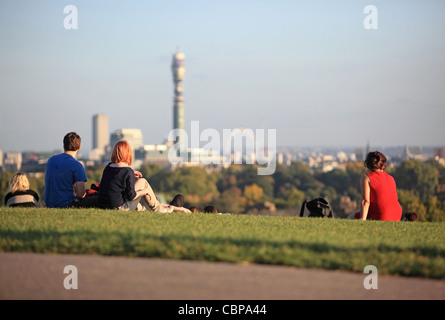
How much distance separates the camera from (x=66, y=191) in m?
12.1

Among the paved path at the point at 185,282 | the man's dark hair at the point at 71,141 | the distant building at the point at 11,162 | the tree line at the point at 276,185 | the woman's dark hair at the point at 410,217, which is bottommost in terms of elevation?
the tree line at the point at 276,185

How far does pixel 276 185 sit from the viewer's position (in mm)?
163750

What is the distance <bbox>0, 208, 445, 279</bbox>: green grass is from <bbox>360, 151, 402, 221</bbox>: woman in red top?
1.47 metres

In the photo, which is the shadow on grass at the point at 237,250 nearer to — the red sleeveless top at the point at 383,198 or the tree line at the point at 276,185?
the red sleeveless top at the point at 383,198

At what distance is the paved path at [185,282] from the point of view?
6.14m

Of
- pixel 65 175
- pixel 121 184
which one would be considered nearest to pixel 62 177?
pixel 65 175

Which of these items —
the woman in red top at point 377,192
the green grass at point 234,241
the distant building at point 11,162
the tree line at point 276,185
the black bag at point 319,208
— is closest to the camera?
the green grass at point 234,241

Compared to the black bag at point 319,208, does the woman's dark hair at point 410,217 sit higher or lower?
lower

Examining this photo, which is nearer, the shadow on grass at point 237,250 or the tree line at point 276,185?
the shadow on grass at point 237,250

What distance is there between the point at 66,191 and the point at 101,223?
3037mm

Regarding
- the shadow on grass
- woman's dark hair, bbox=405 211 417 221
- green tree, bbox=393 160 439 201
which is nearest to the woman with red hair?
the shadow on grass

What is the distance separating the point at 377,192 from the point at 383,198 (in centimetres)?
22

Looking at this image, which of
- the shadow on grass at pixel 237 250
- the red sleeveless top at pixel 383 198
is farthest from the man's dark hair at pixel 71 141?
the red sleeveless top at pixel 383 198
